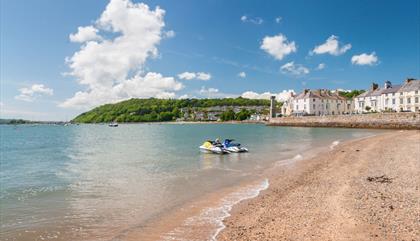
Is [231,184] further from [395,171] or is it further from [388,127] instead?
[388,127]

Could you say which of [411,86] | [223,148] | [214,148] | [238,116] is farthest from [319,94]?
[238,116]

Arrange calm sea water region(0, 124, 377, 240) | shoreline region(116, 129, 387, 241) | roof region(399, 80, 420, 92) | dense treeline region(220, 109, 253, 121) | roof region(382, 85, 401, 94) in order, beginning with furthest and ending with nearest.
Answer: dense treeline region(220, 109, 253, 121)
roof region(382, 85, 401, 94)
roof region(399, 80, 420, 92)
calm sea water region(0, 124, 377, 240)
shoreline region(116, 129, 387, 241)

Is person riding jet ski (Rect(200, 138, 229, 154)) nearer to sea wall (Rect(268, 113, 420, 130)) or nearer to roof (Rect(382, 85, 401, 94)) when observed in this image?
sea wall (Rect(268, 113, 420, 130))

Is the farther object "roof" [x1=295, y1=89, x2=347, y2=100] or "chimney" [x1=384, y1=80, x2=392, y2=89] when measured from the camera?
"roof" [x1=295, y1=89, x2=347, y2=100]

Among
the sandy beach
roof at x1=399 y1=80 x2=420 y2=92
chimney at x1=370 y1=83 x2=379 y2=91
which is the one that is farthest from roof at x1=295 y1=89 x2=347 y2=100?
the sandy beach

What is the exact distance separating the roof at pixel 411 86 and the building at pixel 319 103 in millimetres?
25683

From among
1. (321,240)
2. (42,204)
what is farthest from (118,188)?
(321,240)

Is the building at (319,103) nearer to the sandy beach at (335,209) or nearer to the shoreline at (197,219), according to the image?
the sandy beach at (335,209)

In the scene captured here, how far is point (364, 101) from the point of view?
8644 centimetres

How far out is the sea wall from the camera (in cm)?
5791

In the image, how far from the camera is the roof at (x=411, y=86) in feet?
227

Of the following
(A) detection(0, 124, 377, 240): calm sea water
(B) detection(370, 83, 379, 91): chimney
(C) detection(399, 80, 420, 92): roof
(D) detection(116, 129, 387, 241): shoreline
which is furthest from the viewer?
(B) detection(370, 83, 379, 91): chimney

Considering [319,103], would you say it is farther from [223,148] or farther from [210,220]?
[210,220]

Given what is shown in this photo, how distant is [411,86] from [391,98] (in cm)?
571
